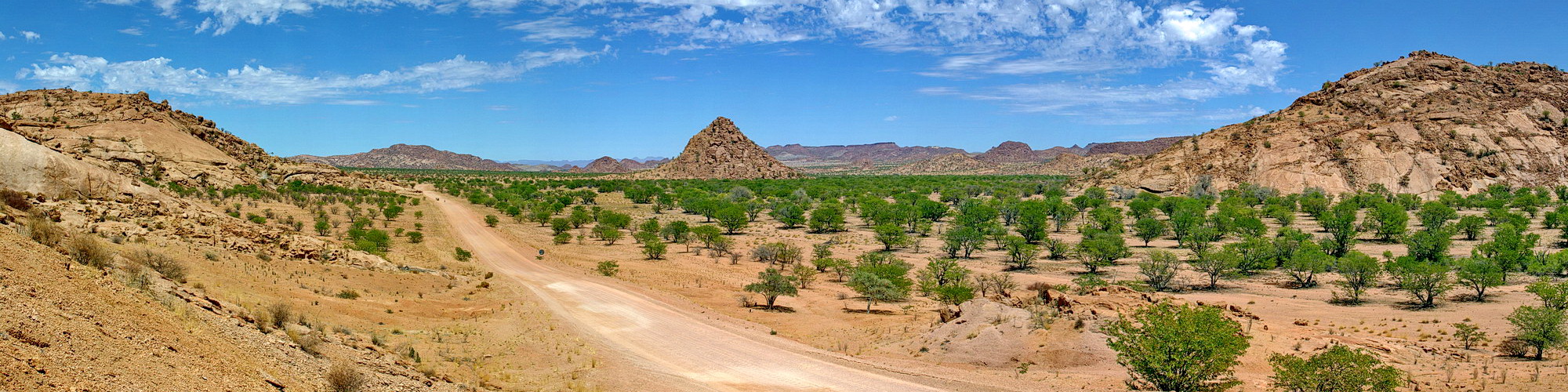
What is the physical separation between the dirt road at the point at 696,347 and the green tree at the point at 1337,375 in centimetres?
642

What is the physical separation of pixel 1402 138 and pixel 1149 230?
51.9m

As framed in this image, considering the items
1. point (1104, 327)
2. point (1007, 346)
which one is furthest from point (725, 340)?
point (1104, 327)

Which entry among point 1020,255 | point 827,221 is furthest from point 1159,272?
point 827,221

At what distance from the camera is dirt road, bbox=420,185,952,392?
53.5ft

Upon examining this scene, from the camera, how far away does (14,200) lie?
16.1 meters

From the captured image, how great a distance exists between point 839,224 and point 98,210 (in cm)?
4187

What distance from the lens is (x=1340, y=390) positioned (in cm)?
1309

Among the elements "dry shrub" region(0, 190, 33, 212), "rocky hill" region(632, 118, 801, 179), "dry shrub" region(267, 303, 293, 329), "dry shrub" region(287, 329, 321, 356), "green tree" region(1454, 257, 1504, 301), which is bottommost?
"dry shrub" region(287, 329, 321, 356)

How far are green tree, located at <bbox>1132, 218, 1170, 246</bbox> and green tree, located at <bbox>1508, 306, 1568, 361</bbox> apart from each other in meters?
25.6

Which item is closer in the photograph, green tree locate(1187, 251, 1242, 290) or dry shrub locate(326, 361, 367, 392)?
dry shrub locate(326, 361, 367, 392)

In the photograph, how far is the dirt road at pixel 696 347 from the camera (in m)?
16.3

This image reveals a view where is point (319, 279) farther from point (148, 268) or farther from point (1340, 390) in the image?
point (1340, 390)

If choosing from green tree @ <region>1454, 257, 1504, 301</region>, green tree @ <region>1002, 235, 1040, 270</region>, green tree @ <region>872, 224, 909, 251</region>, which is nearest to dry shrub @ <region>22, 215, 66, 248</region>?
green tree @ <region>1002, 235, 1040, 270</region>

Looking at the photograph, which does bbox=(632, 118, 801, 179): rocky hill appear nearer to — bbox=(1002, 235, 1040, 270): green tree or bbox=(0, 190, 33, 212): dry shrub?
bbox=(1002, 235, 1040, 270): green tree
